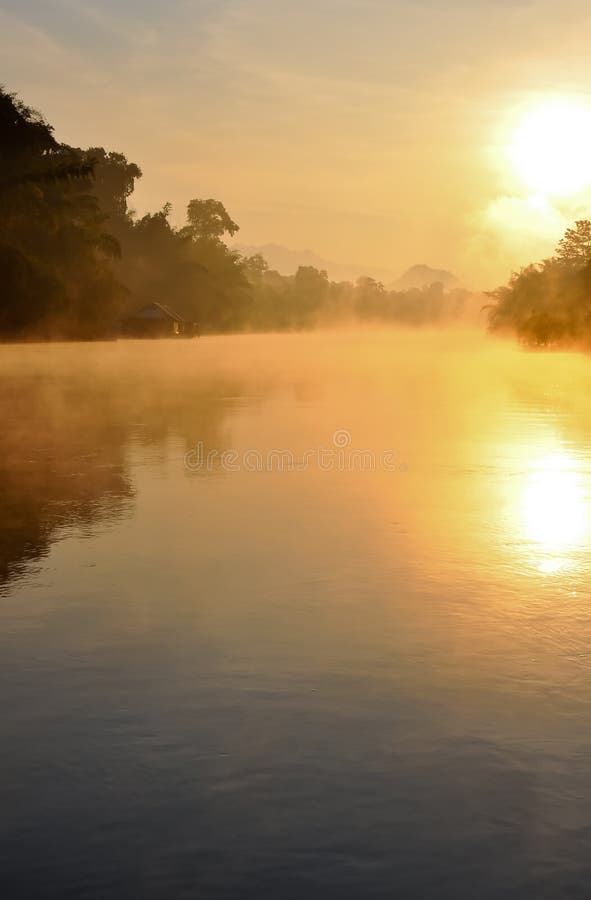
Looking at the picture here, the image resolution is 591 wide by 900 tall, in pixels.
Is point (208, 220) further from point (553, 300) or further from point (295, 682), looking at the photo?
point (295, 682)

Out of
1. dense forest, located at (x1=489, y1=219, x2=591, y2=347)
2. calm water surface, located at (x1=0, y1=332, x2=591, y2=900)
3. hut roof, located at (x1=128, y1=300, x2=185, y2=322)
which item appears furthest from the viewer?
hut roof, located at (x1=128, y1=300, x2=185, y2=322)

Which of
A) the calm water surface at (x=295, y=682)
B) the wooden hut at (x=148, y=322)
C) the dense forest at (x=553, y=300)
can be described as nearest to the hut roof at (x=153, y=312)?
the wooden hut at (x=148, y=322)

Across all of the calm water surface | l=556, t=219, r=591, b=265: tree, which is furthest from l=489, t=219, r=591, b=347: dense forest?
the calm water surface

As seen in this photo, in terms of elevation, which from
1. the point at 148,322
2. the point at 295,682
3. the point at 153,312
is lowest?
the point at 148,322

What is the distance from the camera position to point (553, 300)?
96.7m

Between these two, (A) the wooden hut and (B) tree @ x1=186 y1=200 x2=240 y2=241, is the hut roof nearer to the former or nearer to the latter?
(A) the wooden hut

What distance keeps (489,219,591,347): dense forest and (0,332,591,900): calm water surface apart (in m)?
63.9

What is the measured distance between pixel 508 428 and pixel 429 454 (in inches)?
207

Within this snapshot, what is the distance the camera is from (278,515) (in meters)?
13.2

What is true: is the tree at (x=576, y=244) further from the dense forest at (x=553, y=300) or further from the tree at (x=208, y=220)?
the tree at (x=208, y=220)

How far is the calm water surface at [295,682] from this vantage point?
4695mm

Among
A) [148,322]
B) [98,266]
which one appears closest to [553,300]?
[98,266]

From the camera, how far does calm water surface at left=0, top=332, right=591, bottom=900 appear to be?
4695 millimetres

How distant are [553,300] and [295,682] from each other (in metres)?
92.9
